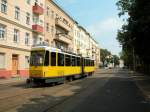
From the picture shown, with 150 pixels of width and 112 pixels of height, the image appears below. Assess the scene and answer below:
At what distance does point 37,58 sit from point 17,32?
1993cm

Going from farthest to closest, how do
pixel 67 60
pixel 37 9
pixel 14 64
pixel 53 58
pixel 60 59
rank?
pixel 37 9
pixel 14 64
pixel 67 60
pixel 60 59
pixel 53 58

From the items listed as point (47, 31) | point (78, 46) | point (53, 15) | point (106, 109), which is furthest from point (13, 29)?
point (78, 46)

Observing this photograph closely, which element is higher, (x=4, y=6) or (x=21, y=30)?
(x=4, y=6)

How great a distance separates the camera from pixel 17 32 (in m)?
43.7

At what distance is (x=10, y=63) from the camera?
40.7 meters

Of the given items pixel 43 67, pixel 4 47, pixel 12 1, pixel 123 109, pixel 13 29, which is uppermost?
pixel 12 1

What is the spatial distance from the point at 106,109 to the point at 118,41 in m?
47.7

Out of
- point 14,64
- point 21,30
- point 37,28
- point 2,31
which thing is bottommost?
point 14,64

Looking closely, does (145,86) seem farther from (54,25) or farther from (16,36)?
(54,25)

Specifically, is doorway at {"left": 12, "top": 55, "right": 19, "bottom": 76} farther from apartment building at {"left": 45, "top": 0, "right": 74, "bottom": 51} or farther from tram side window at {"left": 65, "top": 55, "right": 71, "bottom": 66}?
apartment building at {"left": 45, "top": 0, "right": 74, "bottom": 51}

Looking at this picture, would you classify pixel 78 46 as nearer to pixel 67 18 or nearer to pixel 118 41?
pixel 67 18

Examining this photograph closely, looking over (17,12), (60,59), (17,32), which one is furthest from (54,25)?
Answer: (60,59)

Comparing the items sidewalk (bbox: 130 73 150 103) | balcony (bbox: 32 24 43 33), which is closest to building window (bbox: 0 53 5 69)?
balcony (bbox: 32 24 43 33)

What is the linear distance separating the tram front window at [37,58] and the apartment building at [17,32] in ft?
37.7
